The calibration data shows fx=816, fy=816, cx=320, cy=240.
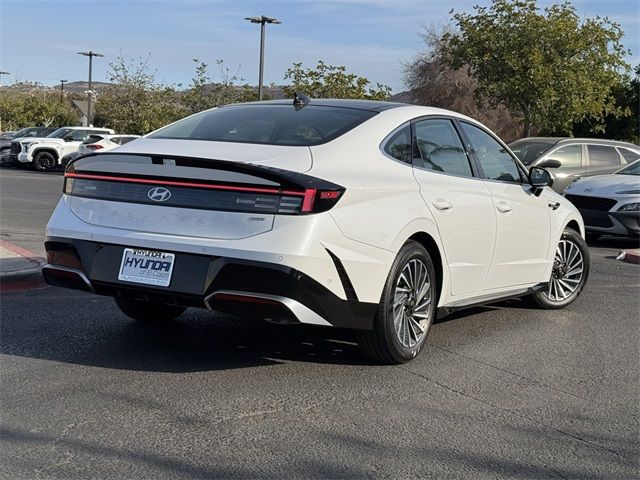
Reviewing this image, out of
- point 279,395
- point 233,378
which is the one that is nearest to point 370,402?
point 279,395

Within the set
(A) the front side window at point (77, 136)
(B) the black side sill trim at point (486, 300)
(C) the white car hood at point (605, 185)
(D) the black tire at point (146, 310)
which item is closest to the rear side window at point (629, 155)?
(C) the white car hood at point (605, 185)

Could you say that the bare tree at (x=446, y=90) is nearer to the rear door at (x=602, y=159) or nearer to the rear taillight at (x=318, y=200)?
the rear door at (x=602, y=159)

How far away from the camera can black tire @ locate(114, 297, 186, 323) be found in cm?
585

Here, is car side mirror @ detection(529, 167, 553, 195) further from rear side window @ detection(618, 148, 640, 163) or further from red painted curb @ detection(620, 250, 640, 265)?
rear side window @ detection(618, 148, 640, 163)

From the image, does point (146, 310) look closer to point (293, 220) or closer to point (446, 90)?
point (293, 220)

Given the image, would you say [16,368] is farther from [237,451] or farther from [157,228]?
[237,451]

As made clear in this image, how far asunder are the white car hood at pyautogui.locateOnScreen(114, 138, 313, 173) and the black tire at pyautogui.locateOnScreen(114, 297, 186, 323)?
1291 mm

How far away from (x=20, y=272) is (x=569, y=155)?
11.1m

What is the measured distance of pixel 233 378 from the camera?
4.70m

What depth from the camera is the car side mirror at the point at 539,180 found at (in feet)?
21.6

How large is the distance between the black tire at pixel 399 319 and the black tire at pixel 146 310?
1.63m

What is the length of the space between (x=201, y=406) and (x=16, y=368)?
1301 millimetres

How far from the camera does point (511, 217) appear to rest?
619cm

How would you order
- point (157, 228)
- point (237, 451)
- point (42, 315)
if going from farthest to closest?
point (42, 315) < point (157, 228) < point (237, 451)
